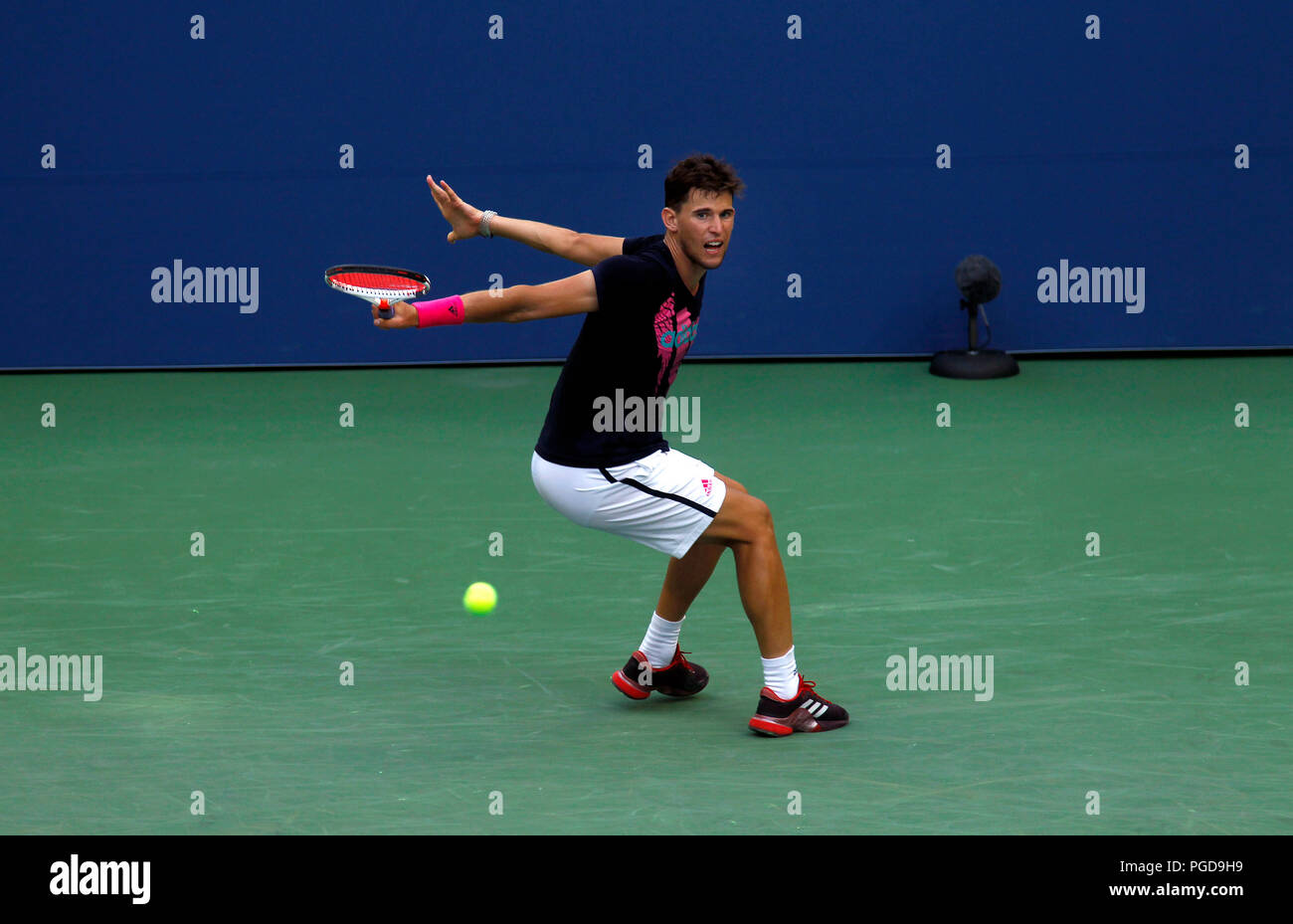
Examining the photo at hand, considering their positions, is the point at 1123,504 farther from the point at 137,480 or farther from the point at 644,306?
the point at 137,480

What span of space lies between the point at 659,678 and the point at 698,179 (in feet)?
5.75

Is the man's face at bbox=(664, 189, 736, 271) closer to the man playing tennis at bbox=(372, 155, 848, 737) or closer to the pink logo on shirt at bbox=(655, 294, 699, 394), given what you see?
the man playing tennis at bbox=(372, 155, 848, 737)

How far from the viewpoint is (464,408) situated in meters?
11.7

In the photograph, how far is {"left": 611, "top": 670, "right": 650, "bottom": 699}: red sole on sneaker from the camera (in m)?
5.62

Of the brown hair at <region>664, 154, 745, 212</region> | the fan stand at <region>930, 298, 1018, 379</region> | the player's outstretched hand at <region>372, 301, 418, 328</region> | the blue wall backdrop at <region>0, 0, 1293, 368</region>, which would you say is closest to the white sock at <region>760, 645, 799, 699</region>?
the brown hair at <region>664, 154, 745, 212</region>

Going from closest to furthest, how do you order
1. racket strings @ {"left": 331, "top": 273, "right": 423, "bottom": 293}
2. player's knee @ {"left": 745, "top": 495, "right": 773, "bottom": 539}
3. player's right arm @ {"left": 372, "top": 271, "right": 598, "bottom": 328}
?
1. player's right arm @ {"left": 372, "top": 271, "right": 598, "bottom": 328}
2. racket strings @ {"left": 331, "top": 273, "right": 423, "bottom": 293}
3. player's knee @ {"left": 745, "top": 495, "right": 773, "bottom": 539}

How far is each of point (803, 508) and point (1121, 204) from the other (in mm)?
6150

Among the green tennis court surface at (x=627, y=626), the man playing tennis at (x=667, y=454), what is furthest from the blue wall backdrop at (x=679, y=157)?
the man playing tennis at (x=667, y=454)

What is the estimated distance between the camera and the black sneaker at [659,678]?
562 centimetres

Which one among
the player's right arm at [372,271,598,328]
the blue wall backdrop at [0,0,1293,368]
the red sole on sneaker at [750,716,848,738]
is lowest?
the red sole on sneaker at [750,716,848,738]

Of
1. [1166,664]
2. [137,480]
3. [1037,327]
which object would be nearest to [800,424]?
[1037,327]

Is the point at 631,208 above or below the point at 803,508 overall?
above

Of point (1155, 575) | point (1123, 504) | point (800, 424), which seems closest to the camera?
point (1155, 575)

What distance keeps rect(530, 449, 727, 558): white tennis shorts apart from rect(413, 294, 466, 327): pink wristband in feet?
2.35
